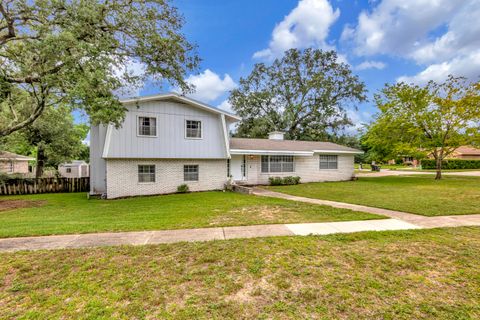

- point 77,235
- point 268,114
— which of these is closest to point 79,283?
point 77,235

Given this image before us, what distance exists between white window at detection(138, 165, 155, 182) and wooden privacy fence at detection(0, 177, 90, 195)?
6.40m

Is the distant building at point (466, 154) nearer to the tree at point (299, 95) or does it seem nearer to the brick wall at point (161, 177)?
the tree at point (299, 95)

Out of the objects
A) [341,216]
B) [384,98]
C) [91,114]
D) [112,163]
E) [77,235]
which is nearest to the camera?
[77,235]

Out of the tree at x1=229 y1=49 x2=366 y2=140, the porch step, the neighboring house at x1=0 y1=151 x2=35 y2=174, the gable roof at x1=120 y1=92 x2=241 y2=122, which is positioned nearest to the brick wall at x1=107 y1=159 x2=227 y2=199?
the porch step

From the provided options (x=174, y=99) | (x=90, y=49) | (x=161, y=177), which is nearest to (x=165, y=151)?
(x=161, y=177)

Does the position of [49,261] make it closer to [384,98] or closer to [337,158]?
[337,158]

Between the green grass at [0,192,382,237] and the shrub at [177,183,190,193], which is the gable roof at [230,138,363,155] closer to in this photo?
the shrub at [177,183,190,193]

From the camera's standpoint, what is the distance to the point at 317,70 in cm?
3300

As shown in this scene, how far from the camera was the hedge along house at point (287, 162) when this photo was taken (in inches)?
674

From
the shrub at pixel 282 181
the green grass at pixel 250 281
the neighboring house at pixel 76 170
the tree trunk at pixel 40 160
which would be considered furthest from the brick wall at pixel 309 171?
the tree trunk at pixel 40 160

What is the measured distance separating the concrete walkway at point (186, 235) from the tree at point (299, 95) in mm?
25922

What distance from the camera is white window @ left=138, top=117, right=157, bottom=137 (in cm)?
1314

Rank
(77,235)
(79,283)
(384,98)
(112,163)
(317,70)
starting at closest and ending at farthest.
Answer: (79,283)
(77,235)
(112,163)
(384,98)
(317,70)

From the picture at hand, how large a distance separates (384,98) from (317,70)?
13614mm
